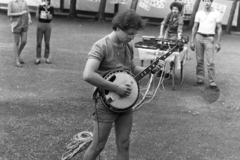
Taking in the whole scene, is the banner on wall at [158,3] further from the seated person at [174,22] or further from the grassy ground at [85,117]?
the seated person at [174,22]

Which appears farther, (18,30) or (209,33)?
(18,30)

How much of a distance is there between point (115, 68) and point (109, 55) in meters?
0.15

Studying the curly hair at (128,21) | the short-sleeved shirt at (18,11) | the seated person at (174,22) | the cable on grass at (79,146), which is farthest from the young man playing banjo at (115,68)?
the short-sleeved shirt at (18,11)

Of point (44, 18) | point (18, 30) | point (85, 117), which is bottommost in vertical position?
point (85, 117)

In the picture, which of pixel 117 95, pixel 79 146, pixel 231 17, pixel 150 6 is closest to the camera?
pixel 117 95

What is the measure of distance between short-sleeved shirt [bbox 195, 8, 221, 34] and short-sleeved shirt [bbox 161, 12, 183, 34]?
17.1 inches

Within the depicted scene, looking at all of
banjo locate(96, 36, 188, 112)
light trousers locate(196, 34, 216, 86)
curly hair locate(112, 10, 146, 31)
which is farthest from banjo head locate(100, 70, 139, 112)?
light trousers locate(196, 34, 216, 86)

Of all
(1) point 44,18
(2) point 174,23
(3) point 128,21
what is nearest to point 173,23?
(2) point 174,23

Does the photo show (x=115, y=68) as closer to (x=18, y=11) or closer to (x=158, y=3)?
(x=18, y=11)

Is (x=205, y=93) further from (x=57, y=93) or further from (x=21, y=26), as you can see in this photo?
(x=21, y=26)

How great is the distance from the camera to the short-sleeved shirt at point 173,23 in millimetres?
8773

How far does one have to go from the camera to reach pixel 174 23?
28.9ft

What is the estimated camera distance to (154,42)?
840cm

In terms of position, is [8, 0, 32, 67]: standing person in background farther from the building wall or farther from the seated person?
the building wall
